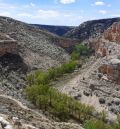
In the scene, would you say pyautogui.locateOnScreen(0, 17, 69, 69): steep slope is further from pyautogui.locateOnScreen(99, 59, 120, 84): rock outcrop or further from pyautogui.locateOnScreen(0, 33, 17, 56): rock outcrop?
pyautogui.locateOnScreen(99, 59, 120, 84): rock outcrop

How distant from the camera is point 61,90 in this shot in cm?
10525

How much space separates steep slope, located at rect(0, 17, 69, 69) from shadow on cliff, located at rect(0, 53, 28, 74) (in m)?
3.04

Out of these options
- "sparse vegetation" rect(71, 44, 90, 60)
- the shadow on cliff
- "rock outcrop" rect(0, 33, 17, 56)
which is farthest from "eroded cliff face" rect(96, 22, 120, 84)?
"sparse vegetation" rect(71, 44, 90, 60)

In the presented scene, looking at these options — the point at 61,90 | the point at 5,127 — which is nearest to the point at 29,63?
the point at 61,90

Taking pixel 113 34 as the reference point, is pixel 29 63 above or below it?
below

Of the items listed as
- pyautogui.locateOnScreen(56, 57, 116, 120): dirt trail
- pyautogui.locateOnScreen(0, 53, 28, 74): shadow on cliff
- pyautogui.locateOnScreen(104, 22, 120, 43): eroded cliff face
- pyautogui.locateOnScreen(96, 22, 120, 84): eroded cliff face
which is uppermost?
pyautogui.locateOnScreen(104, 22, 120, 43): eroded cliff face

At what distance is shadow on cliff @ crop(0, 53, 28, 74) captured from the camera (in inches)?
4854

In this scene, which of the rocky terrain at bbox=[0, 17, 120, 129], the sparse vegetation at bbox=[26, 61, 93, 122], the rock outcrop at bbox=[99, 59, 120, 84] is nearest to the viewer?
the rocky terrain at bbox=[0, 17, 120, 129]

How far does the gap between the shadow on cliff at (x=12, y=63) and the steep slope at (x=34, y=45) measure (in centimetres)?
304

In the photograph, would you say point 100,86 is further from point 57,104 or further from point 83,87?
point 57,104

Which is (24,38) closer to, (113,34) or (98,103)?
(113,34)

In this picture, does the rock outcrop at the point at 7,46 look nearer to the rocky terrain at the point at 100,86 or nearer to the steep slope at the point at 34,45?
the steep slope at the point at 34,45

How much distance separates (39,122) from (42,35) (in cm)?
13374

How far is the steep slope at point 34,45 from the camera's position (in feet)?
472
